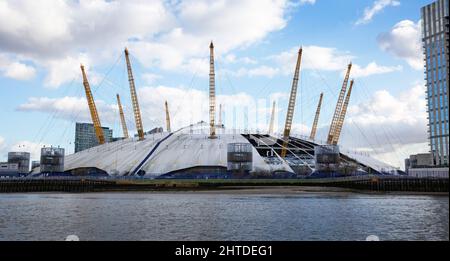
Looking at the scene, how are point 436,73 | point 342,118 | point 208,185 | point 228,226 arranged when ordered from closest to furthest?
point 228,226 < point 208,185 < point 436,73 < point 342,118

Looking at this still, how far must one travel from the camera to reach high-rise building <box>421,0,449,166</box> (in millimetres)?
137750

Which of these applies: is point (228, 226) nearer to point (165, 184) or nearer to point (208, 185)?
point (208, 185)

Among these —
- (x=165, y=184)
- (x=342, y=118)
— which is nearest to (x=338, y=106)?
(x=342, y=118)

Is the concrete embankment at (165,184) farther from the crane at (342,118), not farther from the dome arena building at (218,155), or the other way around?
the crane at (342,118)

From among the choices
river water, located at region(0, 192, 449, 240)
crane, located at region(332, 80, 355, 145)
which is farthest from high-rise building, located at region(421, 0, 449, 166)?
river water, located at region(0, 192, 449, 240)

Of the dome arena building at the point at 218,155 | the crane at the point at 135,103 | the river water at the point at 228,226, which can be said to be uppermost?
the crane at the point at 135,103

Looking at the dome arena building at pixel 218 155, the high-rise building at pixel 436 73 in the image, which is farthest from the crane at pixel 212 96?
the high-rise building at pixel 436 73

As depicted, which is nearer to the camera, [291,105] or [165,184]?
[165,184]

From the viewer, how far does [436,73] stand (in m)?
141

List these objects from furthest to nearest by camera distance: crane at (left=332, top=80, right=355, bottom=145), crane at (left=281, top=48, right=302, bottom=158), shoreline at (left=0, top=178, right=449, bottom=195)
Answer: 1. crane at (left=332, top=80, right=355, bottom=145)
2. crane at (left=281, top=48, right=302, bottom=158)
3. shoreline at (left=0, top=178, right=449, bottom=195)

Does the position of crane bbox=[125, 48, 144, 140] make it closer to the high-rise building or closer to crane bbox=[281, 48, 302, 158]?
crane bbox=[281, 48, 302, 158]

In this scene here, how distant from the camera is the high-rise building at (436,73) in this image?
138 meters
